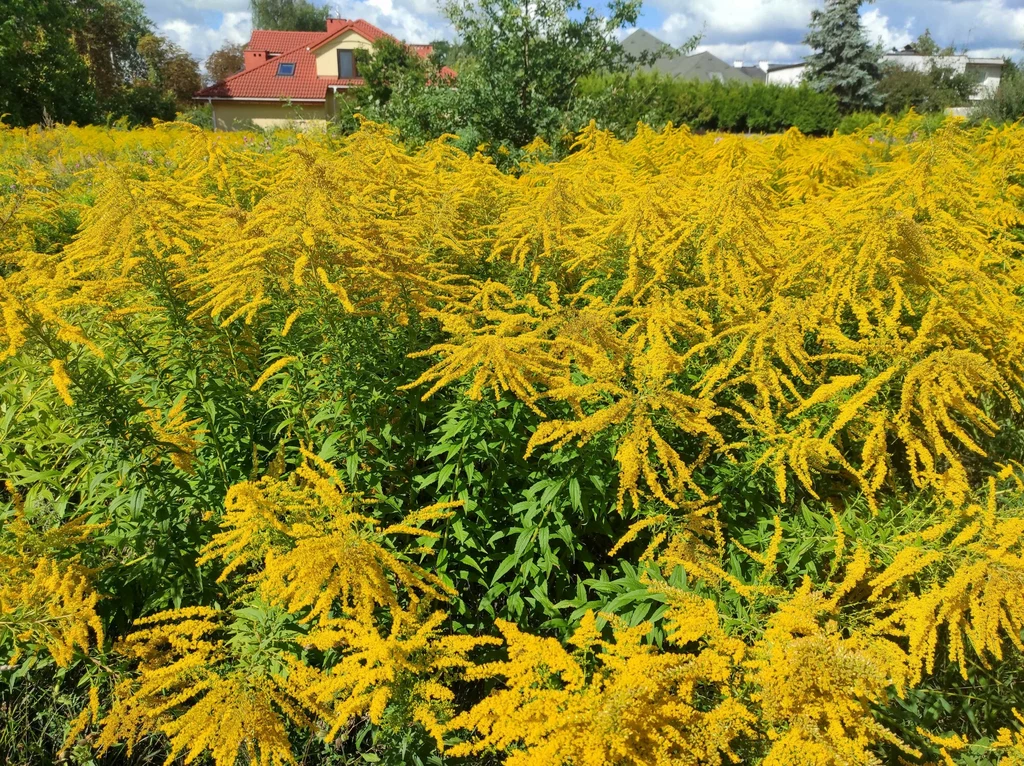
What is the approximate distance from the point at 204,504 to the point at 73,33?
128 feet

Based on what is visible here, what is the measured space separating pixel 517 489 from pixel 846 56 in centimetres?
3988

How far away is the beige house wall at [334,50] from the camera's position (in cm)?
3688

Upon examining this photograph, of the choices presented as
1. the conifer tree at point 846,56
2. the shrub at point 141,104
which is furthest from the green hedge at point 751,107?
the shrub at point 141,104

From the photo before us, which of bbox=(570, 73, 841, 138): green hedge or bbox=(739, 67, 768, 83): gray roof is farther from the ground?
bbox=(739, 67, 768, 83): gray roof

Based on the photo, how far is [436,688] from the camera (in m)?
2.04

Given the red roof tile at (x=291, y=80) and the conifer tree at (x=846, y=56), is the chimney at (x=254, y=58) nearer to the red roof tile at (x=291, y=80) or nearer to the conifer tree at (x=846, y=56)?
the red roof tile at (x=291, y=80)

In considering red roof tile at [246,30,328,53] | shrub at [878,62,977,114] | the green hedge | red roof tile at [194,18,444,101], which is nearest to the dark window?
red roof tile at [194,18,444,101]

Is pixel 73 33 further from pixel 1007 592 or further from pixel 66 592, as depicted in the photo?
pixel 1007 592

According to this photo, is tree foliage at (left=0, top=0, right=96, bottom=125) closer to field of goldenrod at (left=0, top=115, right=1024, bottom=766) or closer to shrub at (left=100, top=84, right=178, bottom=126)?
shrub at (left=100, top=84, right=178, bottom=126)

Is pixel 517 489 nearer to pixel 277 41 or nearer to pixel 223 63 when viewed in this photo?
pixel 277 41

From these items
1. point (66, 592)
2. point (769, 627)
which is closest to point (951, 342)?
point (769, 627)

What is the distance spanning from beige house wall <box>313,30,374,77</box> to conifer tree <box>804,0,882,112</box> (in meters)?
26.3

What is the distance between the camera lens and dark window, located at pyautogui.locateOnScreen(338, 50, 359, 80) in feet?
122

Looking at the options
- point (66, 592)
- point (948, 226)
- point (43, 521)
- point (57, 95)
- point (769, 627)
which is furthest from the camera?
point (57, 95)
